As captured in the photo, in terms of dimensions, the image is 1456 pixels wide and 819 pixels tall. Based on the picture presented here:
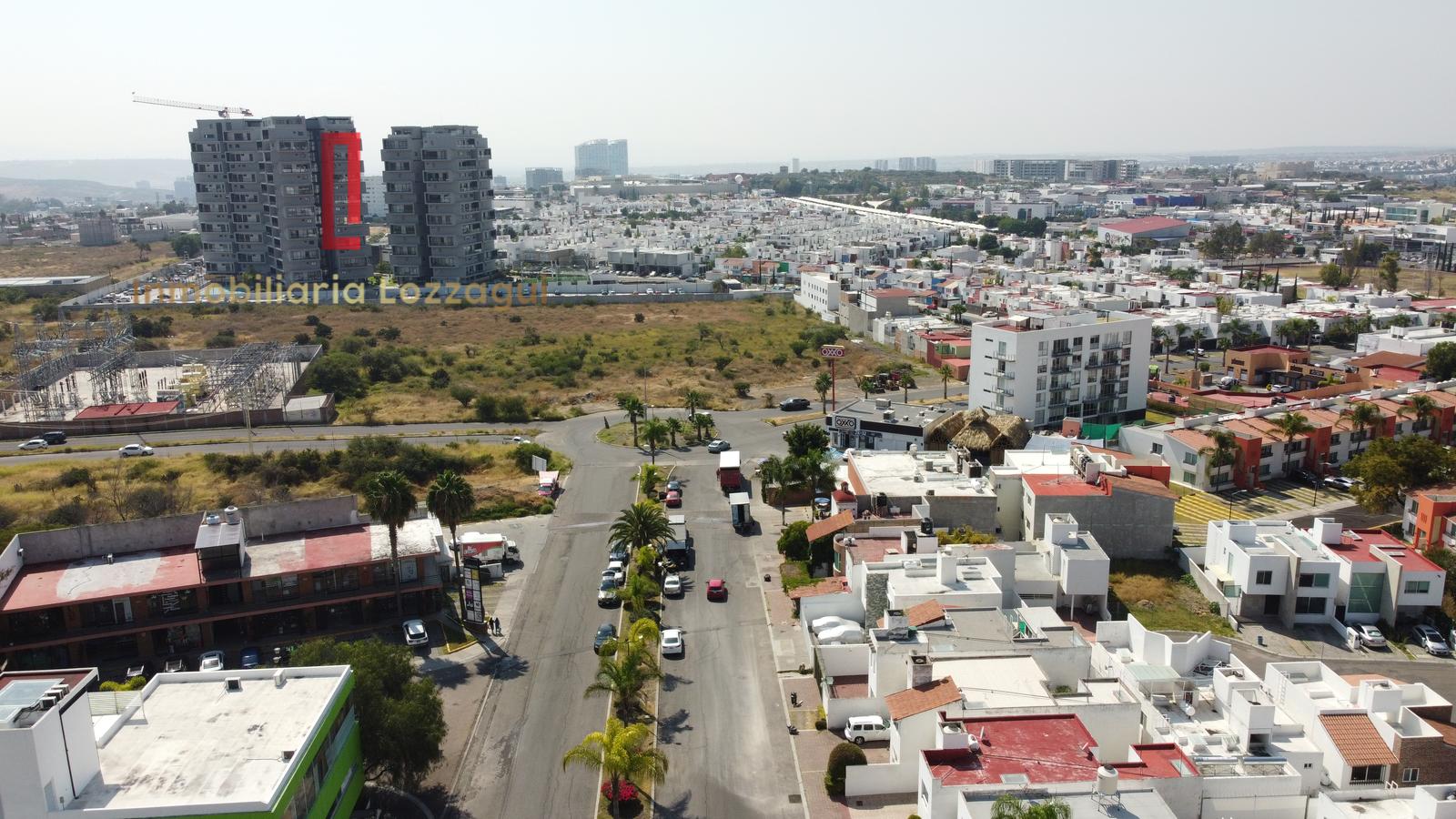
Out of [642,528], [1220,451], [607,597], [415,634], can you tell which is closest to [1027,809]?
[607,597]

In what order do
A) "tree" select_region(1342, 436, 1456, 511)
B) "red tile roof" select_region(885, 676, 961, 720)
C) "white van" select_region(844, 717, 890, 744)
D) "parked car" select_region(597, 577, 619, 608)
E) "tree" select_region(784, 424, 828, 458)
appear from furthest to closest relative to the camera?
"tree" select_region(784, 424, 828, 458), "tree" select_region(1342, 436, 1456, 511), "parked car" select_region(597, 577, 619, 608), "white van" select_region(844, 717, 890, 744), "red tile roof" select_region(885, 676, 961, 720)

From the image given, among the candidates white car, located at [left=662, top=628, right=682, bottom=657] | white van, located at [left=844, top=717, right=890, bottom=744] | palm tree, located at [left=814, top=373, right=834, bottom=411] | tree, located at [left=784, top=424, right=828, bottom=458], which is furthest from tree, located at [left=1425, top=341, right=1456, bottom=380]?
white car, located at [left=662, top=628, right=682, bottom=657]

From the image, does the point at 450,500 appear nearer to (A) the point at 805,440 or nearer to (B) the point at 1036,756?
(A) the point at 805,440

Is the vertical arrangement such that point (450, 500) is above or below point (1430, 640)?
above

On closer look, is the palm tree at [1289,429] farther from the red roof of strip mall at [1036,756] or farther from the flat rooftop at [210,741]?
the flat rooftop at [210,741]

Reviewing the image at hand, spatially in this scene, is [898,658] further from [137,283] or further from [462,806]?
[137,283]

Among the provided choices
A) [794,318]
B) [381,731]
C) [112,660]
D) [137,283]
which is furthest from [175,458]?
[137,283]

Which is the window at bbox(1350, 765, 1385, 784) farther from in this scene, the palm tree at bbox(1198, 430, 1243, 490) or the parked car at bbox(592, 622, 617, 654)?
the palm tree at bbox(1198, 430, 1243, 490)
